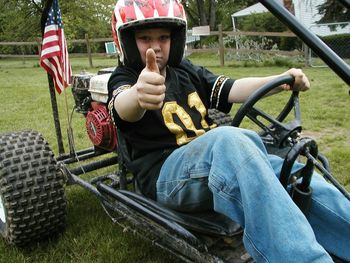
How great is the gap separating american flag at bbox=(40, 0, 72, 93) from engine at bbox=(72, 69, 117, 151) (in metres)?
0.13

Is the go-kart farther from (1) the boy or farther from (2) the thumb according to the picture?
(2) the thumb

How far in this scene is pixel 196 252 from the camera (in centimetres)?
194

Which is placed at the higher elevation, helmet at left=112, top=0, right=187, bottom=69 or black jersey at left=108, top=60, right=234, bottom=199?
helmet at left=112, top=0, right=187, bottom=69

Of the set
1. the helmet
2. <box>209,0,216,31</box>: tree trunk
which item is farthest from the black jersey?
<box>209,0,216,31</box>: tree trunk

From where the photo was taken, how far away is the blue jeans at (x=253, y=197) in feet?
5.10

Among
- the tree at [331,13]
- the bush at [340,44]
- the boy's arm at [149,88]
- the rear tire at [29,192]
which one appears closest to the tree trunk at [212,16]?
the tree at [331,13]

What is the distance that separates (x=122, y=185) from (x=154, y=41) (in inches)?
30.6

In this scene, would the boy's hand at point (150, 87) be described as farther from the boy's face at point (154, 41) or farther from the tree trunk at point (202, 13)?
the tree trunk at point (202, 13)

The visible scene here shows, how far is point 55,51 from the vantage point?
10.6ft

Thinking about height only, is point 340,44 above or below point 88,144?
above

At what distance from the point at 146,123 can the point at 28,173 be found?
2.74ft

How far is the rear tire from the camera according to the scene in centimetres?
256

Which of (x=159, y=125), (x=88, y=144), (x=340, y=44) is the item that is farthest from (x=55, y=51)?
(x=340, y=44)

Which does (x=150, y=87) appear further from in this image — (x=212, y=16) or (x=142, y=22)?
(x=212, y=16)
